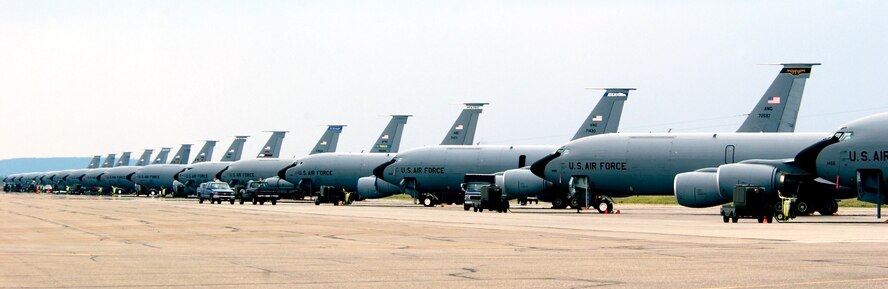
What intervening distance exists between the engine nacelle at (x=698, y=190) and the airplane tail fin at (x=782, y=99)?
1066 cm

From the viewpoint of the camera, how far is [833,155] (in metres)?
53.9

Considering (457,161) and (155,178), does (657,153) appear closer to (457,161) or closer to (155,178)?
(457,161)

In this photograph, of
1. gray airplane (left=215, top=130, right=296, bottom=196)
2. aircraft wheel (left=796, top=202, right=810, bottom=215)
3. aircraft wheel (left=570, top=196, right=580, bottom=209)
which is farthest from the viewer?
gray airplane (left=215, top=130, right=296, bottom=196)

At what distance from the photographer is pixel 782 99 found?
70.9m

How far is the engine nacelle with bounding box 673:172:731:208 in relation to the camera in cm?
6134

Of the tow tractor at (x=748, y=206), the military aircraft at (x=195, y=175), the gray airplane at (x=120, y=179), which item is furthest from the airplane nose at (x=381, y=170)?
the gray airplane at (x=120, y=179)

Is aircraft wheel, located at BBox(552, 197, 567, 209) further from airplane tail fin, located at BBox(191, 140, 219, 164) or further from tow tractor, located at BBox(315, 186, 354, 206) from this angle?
airplane tail fin, located at BBox(191, 140, 219, 164)

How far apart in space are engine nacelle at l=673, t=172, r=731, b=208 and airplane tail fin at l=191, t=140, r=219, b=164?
131m

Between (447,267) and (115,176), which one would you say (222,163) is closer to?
(115,176)

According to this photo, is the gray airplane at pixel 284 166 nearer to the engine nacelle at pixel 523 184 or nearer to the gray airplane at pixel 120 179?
the engine nacelle at pixel 523 184

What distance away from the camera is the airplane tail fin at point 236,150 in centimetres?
16862

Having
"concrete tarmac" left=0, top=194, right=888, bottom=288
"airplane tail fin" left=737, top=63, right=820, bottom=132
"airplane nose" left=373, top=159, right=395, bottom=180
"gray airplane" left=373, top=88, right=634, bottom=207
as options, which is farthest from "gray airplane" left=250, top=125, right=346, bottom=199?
"concrete tarmac" left=0, top=194, right=888, bottom=288

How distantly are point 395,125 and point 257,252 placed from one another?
9171cm

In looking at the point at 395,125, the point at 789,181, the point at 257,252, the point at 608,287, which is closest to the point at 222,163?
the point at 395,125
